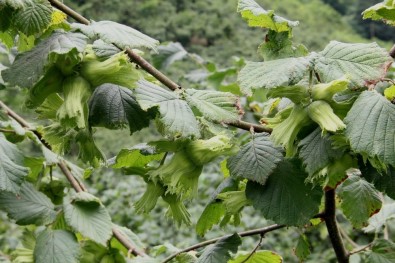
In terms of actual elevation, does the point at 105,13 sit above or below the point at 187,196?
below

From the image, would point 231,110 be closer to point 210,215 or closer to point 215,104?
point 215,104

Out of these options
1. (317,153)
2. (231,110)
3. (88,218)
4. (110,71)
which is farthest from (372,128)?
(88,218)

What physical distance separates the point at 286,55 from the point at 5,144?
46cm

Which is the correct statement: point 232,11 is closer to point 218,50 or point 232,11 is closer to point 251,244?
point 218,50

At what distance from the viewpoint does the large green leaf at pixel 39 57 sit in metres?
0.54

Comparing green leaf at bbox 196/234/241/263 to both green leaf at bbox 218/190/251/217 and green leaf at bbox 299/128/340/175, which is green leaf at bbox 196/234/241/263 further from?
green leaf at bbox 299/128/340/175

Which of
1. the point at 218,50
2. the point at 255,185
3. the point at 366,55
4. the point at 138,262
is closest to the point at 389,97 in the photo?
the point at 366,55

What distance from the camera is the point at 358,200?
2.60 feet

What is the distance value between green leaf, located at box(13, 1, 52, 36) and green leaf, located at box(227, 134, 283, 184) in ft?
0.86

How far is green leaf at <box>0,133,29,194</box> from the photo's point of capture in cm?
73

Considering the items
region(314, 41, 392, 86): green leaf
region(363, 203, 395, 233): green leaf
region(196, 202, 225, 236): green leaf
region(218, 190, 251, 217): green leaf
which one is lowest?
region(363, 203, 395, 233): green leaf

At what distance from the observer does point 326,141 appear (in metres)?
0.53

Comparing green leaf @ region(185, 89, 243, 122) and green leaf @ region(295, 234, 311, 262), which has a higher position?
green leaf @ region(185, 89, 243, 122)

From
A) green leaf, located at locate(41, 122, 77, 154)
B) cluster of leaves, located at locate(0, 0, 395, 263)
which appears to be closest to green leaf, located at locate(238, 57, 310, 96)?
cluster of leaves, located at locate(0, 0, 395, 263)
